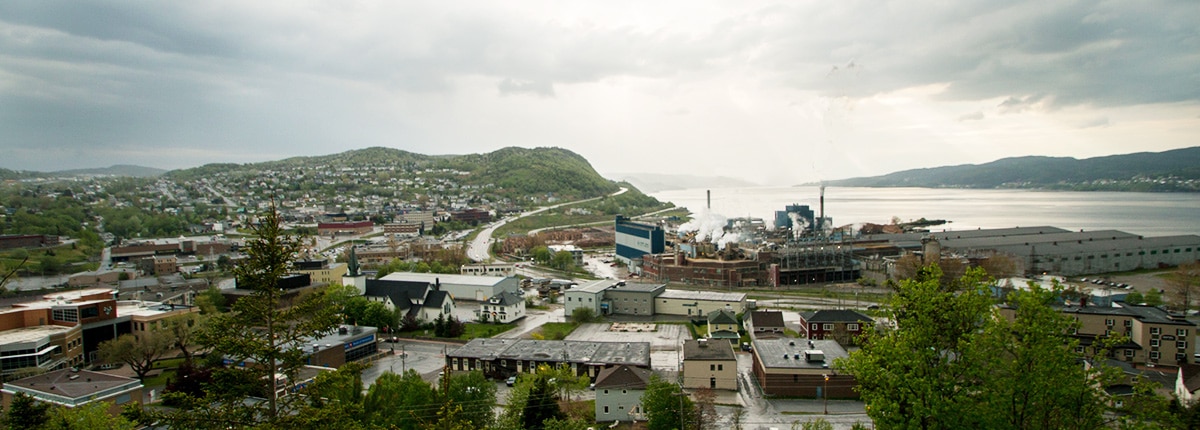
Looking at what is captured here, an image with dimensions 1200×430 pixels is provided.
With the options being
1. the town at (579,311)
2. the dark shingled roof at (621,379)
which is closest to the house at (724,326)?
the town at (579,311)

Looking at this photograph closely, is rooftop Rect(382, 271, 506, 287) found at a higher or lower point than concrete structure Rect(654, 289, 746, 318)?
higher

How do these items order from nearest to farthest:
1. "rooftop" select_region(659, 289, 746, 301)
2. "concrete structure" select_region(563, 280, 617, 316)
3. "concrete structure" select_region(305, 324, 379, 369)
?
"concrete structure" select_region(305, 324, 379, 369) → "rooftop" select_region(659, 289, 746, 301) → "concrete structure" select_region(563, 280, 617, 316)

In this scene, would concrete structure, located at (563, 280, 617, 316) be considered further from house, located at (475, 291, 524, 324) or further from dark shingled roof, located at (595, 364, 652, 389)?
dark shingled roof, located at (595, 364, 652, 389)

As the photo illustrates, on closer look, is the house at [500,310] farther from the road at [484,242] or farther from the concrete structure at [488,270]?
the road at [484,242]

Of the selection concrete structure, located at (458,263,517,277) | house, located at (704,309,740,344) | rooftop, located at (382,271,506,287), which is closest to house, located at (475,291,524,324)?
rooftop, located at (382,271,506,287)

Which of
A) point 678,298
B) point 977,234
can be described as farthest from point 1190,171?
point 678,298

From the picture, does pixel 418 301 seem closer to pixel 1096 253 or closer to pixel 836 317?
pixel 836 317

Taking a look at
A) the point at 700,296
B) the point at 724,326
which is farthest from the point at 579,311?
the point at 724,326
